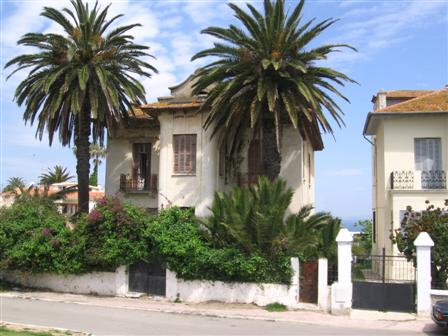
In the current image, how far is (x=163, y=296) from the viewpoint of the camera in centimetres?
1962

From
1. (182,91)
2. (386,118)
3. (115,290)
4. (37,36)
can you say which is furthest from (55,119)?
(386,118)

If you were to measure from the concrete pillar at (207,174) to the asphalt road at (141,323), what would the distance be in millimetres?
7859

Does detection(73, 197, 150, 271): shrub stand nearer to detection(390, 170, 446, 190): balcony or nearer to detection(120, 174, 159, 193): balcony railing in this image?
detection(120, 174, 159, 193): balcony railing

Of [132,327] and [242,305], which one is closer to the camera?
[132,327]

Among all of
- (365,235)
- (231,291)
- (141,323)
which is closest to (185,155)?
(231,291)

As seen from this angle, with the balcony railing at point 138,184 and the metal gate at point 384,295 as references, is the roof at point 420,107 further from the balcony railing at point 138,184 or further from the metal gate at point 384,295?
the balcony railing at point 138,184

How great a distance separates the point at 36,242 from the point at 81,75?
825 centimetres

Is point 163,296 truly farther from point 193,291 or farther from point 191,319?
point 191,319

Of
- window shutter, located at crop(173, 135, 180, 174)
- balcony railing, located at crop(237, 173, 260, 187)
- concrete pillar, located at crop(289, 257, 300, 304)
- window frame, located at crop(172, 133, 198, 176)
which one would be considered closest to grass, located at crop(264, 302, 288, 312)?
concrete pillar, located at crop(289, 257, 300, 304)

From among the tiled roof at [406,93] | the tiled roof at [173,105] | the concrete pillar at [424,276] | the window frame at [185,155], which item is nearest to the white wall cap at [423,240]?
the concrete pillar at [424,276]

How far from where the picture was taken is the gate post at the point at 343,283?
16.7 metres

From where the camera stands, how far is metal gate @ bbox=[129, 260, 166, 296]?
65.2 ft

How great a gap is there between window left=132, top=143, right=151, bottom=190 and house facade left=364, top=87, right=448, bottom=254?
12.2 meters

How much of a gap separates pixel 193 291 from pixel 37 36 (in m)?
15.1
